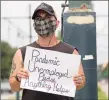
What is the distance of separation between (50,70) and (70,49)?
10.8 inches

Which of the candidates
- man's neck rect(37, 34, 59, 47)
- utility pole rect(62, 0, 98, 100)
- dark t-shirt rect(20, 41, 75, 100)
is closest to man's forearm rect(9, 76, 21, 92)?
dark t-shirt rect(20, 41, 75, 100)

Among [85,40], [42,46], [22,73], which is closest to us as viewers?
[22,73]

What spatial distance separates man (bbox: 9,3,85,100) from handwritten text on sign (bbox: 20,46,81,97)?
0.04 metres

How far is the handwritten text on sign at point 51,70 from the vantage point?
4262 mm

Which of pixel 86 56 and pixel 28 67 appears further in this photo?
pixel 86 56

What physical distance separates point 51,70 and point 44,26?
0.44 m

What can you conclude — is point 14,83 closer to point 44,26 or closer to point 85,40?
point 44,26

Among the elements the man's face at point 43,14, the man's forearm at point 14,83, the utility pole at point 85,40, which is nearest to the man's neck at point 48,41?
the man's face at point 43,14

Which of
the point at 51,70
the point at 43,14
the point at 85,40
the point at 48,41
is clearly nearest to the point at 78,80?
the point at 51,70

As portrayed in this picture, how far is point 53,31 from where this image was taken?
4262 millimetres

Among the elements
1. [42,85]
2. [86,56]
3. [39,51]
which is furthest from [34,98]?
[86,56]

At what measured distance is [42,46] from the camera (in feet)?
14.1

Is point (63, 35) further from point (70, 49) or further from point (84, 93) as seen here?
point (70, 49)

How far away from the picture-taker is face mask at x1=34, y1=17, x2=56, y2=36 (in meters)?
4.18
